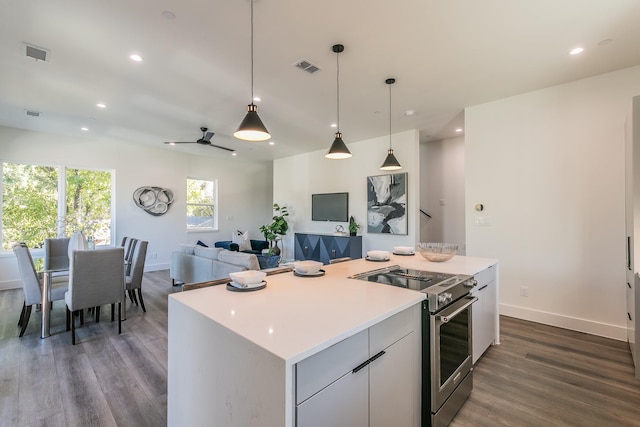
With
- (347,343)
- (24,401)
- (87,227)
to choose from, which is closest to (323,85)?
(347,343)

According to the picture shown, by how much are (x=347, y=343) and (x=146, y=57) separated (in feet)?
10.8

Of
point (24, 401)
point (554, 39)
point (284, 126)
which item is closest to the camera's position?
point (24, 401)

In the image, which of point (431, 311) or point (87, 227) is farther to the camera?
point (87, 227)

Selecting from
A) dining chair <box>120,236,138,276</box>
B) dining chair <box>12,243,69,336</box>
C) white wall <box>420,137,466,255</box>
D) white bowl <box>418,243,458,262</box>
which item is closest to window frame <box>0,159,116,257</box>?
dining chair <box>120,236,138,276</box>

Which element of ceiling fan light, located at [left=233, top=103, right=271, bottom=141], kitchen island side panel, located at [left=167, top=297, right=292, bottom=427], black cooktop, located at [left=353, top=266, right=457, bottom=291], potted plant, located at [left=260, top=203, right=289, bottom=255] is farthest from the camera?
potted plant, located at [left=260, top=203, right=289, bottom=255]

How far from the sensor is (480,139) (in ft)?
13.1

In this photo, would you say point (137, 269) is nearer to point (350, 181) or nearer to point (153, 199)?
point (153, 199)

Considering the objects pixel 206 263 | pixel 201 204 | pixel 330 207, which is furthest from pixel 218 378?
pixel 201 204

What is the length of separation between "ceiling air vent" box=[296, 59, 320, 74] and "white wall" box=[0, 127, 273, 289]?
5277mm

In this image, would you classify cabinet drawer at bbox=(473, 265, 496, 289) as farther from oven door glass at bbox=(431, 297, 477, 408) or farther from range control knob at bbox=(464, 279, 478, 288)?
oven door glass at bbox=(431, 297, 477, 408)

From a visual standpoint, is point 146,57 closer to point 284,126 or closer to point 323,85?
point 323,85

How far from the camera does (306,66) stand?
9.79 ft

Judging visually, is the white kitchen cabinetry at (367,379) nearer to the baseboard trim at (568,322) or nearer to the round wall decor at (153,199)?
the baseboard trim at (568,322)

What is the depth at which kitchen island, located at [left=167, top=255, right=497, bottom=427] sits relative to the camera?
2.97 feet
